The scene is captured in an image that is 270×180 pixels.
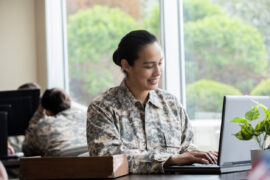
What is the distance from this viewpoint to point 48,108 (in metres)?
3.99

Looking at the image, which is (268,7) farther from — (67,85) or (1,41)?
(1,41)

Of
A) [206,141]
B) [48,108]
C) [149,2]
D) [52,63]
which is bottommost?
[206,141]

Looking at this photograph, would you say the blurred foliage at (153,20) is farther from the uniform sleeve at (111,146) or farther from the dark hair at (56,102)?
the uniform sleeve at (111,146)

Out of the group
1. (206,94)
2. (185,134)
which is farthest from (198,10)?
(185,134)

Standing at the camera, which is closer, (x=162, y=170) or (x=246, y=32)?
(x=162, y=170)

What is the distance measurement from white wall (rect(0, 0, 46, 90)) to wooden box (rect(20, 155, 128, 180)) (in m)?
4.19

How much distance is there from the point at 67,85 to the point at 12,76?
0.70 m

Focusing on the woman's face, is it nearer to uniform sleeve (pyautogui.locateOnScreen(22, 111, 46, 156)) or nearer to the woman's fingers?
the woman's fingers

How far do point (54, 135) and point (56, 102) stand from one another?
44 centimetres

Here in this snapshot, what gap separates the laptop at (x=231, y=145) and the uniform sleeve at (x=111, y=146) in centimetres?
14

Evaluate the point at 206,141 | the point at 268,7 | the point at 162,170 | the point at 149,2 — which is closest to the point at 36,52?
the point at 149,2

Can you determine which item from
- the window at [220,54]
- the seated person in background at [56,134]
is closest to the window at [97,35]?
the window at [220,54]

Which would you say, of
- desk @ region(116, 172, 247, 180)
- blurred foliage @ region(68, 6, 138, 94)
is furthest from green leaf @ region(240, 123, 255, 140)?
blurred foliage @ region(68, 6, 138, 94)

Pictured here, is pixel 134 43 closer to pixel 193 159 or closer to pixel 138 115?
pixel 138 115
